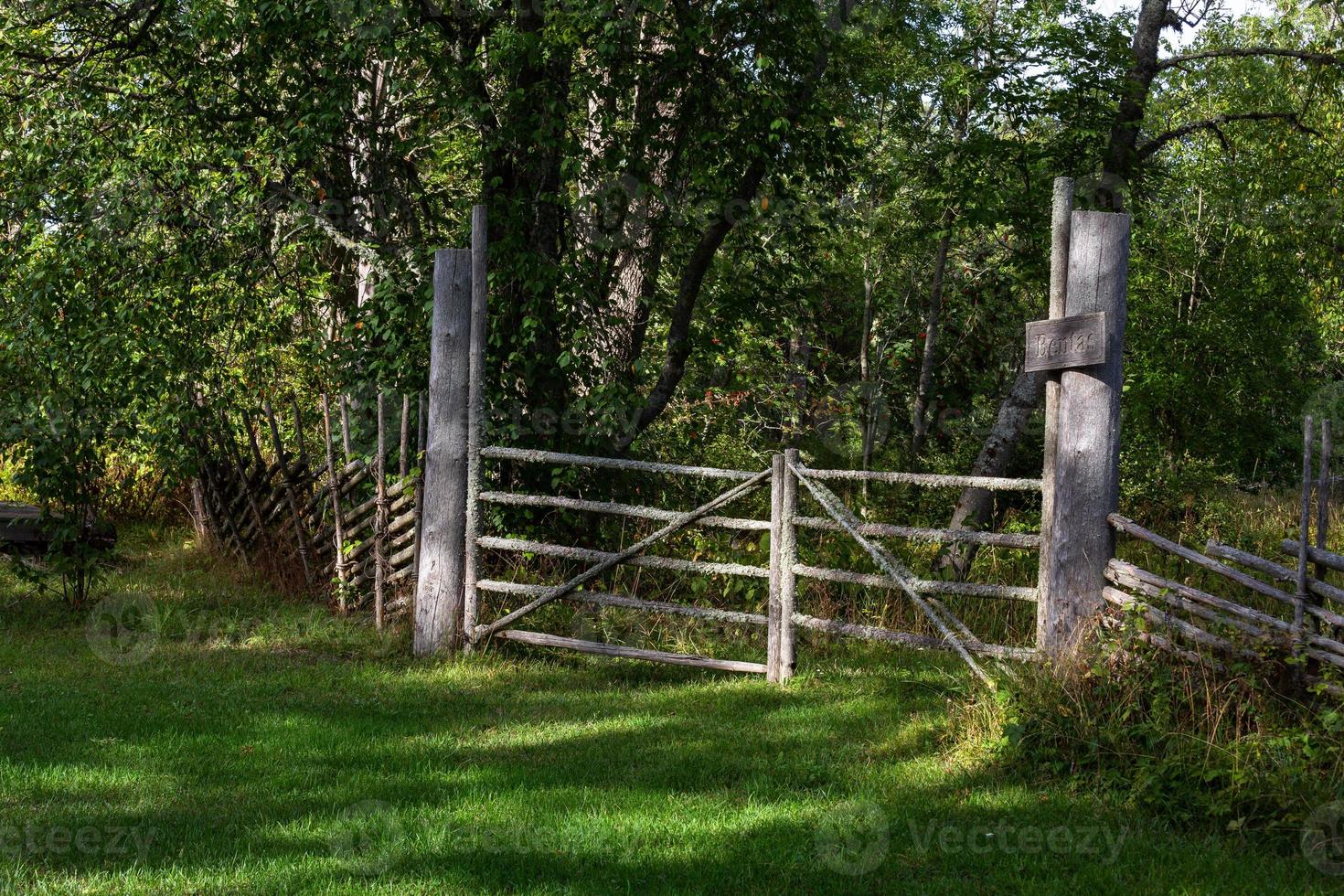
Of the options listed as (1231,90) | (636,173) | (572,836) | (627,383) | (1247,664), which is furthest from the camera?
(1231,90)

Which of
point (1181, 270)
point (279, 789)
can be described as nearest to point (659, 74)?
point (279, 789)

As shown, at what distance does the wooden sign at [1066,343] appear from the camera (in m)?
6.12

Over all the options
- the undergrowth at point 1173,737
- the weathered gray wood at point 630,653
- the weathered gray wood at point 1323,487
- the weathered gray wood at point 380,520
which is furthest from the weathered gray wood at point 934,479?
the weathered gray wood at point 380,520

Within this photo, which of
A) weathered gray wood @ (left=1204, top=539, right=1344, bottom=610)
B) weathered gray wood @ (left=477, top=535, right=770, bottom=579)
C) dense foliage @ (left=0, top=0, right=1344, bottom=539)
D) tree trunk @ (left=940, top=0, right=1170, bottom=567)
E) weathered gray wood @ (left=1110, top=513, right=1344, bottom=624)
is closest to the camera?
weathered gray wood @ (left=1204, top=539, right=1344, bottom=610)

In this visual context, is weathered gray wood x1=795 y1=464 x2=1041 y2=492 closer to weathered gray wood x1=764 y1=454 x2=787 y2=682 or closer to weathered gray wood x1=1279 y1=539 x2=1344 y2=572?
weathered gray wood x1=764 y1=454 x2=787 y2=682

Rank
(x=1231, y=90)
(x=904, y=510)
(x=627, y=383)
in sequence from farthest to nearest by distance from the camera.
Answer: (x=1231, y=90) → (x=904, y=510) → (x=627, y=383)

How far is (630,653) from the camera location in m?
7.68

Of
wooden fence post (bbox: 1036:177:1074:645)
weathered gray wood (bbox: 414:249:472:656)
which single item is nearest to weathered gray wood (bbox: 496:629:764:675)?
weathered gray wood (bbox: 414:249:472:656)

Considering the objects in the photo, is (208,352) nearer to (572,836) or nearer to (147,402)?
(147,402)

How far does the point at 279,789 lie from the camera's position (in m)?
5.40

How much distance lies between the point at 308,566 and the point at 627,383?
333 cm

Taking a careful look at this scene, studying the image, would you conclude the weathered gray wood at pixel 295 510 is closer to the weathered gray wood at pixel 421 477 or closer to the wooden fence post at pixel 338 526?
the wooden fence post at pixel 338 526

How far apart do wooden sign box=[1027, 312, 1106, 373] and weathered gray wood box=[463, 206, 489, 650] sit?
3.82 meters

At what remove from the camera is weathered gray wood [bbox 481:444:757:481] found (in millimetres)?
7484
